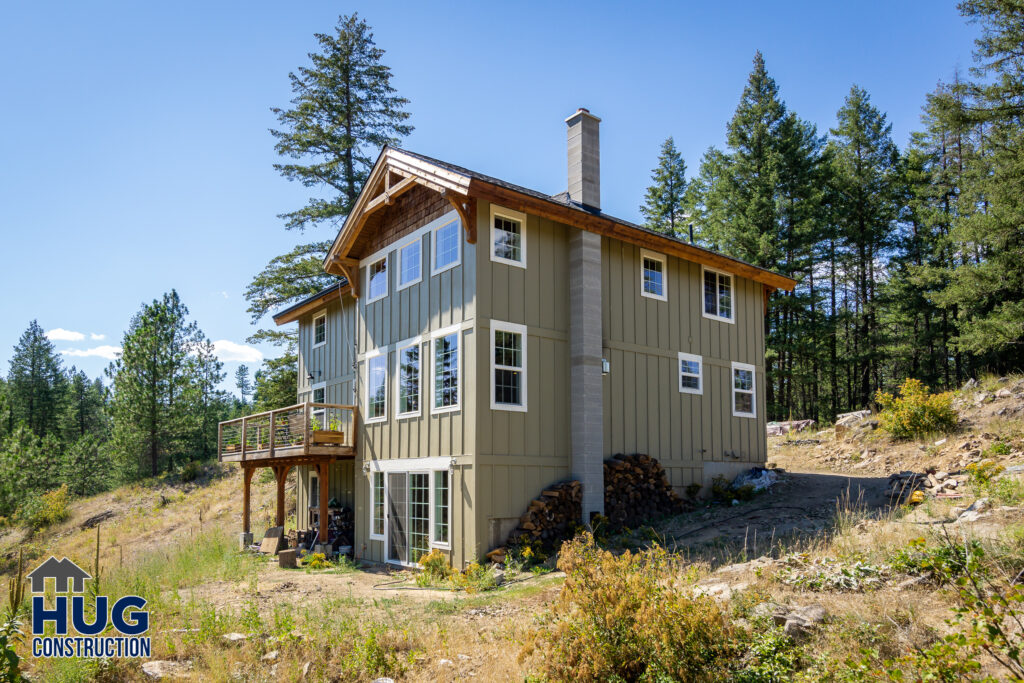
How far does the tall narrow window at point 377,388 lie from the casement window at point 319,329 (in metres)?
5.01

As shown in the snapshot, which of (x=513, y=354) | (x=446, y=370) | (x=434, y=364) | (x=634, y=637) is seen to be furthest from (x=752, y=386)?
(x=634, y=637)

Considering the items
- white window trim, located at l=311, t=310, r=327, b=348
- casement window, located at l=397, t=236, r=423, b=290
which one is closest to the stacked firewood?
casement window, located at l=397, t=236, r=423, b=290

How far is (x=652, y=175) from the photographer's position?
37875mm

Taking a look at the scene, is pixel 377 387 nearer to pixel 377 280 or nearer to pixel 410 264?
pixel 377 280

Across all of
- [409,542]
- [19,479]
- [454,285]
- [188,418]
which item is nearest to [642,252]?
[454,285]

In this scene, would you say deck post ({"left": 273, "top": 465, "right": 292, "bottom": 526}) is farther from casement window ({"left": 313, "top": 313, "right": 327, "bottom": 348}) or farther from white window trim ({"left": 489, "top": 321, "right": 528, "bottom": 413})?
white window trim ({"left": 489, "top": 321, "right": 528, "bottom": 413})

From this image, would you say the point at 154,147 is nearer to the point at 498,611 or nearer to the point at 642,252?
the point at 642,252

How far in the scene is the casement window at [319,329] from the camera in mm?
21672

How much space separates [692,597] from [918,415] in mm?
14232

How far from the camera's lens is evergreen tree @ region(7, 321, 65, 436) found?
49156mm

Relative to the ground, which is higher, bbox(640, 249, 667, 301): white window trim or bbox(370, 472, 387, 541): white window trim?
bbox(640, 249, 667, 301): white window trim

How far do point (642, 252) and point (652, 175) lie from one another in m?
22.9

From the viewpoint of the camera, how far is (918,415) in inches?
711

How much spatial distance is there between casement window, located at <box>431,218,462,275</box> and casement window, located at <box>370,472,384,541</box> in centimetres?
508
